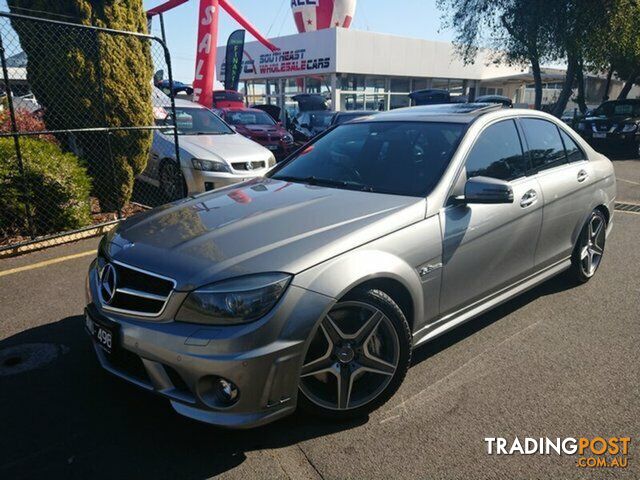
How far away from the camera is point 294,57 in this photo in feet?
89.7

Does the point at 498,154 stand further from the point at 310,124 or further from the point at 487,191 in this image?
the point at 310,124

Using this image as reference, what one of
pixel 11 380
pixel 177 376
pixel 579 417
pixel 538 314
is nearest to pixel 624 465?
pixel 579 417

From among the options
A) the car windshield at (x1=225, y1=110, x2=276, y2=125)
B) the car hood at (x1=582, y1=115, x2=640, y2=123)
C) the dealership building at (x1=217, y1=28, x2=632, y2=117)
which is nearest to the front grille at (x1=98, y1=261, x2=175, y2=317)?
the car windshield at (x1=225, y1=110, x2=276, y2=125)

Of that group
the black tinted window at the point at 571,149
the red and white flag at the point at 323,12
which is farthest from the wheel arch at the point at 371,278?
the red and white flag at the point at 323,12

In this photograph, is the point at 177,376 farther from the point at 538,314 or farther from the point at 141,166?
the point at 141,166

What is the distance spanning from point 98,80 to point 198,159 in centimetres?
184

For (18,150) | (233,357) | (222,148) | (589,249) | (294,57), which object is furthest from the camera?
(294,57)

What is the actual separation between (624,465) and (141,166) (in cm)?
655

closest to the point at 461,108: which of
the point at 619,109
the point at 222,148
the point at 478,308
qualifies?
the point at 478,308

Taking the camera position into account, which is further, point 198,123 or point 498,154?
point 198,123

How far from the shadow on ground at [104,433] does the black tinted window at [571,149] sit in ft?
10.1

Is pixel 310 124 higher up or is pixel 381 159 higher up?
pixel 381 159

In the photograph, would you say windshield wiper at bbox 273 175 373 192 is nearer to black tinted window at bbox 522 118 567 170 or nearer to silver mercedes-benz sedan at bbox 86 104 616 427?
silver mercedes-benz sedan at bbox 86 104 616 427

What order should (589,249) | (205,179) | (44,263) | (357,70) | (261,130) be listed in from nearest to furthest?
1. (589,249)
2. (44,263)
3. (205,179)
4. (261,130)
5. (357,70)
